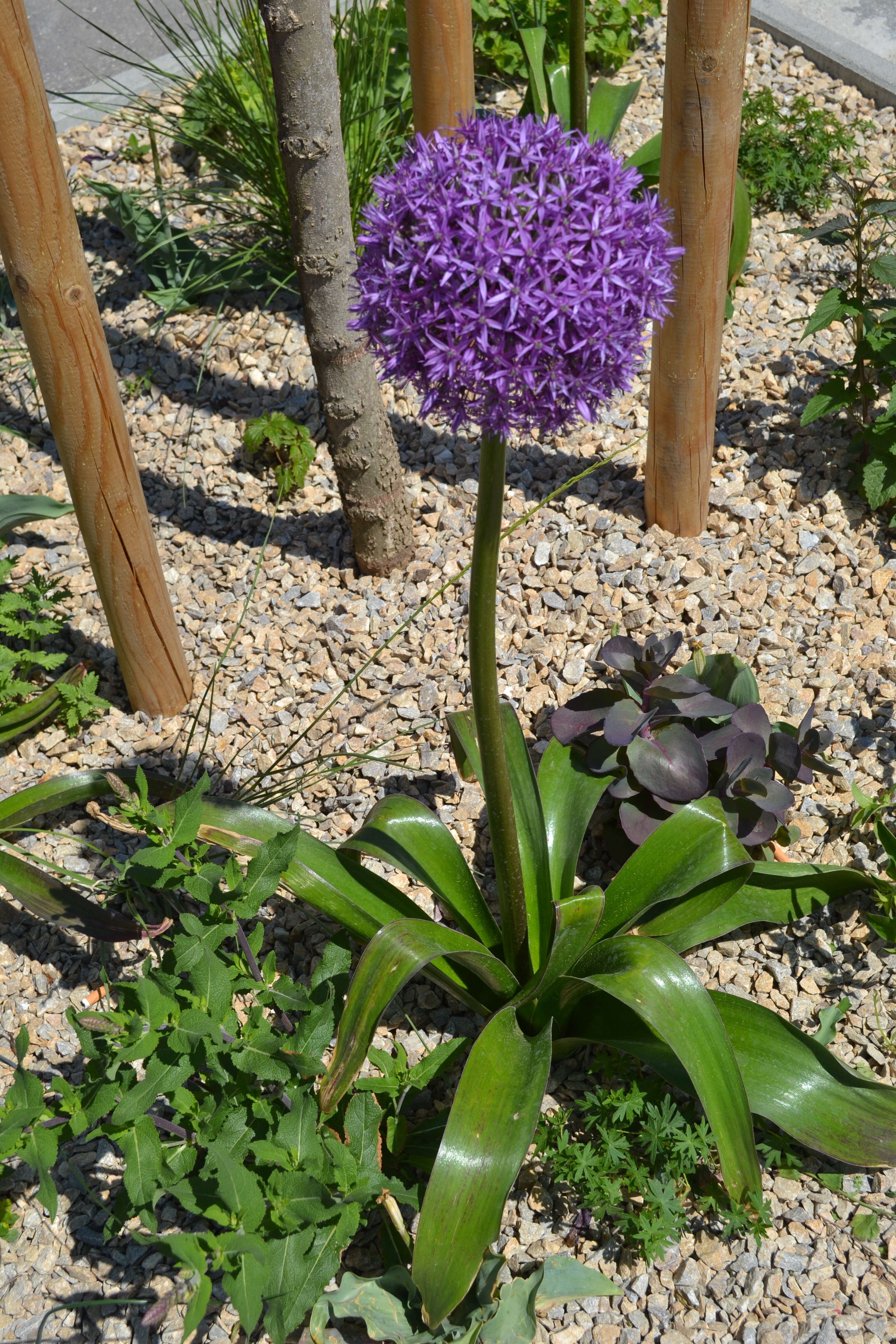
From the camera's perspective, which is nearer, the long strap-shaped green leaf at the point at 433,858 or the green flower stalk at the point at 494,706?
the green flower stalk at the point at 494,706

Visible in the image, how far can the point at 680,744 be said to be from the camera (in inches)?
102

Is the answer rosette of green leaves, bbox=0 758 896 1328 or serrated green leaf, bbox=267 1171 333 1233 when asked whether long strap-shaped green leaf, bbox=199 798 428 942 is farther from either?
serrated green leaf, bbox=267 1171 333 1233

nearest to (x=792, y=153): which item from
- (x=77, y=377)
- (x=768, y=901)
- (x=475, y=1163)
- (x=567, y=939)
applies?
(x=77, y=377)

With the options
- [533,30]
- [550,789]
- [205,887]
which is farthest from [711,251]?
[205,887]

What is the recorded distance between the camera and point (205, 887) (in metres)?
2.10

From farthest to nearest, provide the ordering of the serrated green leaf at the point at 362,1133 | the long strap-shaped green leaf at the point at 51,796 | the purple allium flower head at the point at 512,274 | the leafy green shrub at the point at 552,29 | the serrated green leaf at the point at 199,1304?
1. the leafy green shrub at the point at 552,29
2. the long strap-shaped green leaf at the point at 51,796
3. the serrated green leaf at the point at 362,1133
4. the serrated green leaf at the point at 199,1304
5. the purple allium flower head at the point at 512,274

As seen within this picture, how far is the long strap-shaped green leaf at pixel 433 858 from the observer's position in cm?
242

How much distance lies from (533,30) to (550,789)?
3.07 m

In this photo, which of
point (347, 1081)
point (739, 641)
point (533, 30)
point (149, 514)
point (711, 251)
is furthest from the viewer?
point (533, 30)

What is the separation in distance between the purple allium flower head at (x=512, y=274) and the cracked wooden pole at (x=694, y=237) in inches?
54.7

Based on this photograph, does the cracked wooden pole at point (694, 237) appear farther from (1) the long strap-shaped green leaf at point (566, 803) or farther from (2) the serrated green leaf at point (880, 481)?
(1) the long strap-shaped green leaf at point (566, 803)

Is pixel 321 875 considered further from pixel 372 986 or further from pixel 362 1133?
pixel 362 1133

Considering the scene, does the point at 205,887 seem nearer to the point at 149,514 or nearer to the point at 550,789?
the point at 550,789

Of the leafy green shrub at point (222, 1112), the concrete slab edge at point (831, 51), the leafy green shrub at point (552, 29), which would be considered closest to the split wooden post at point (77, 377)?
the leafy green shrub at point (222, 1112)
